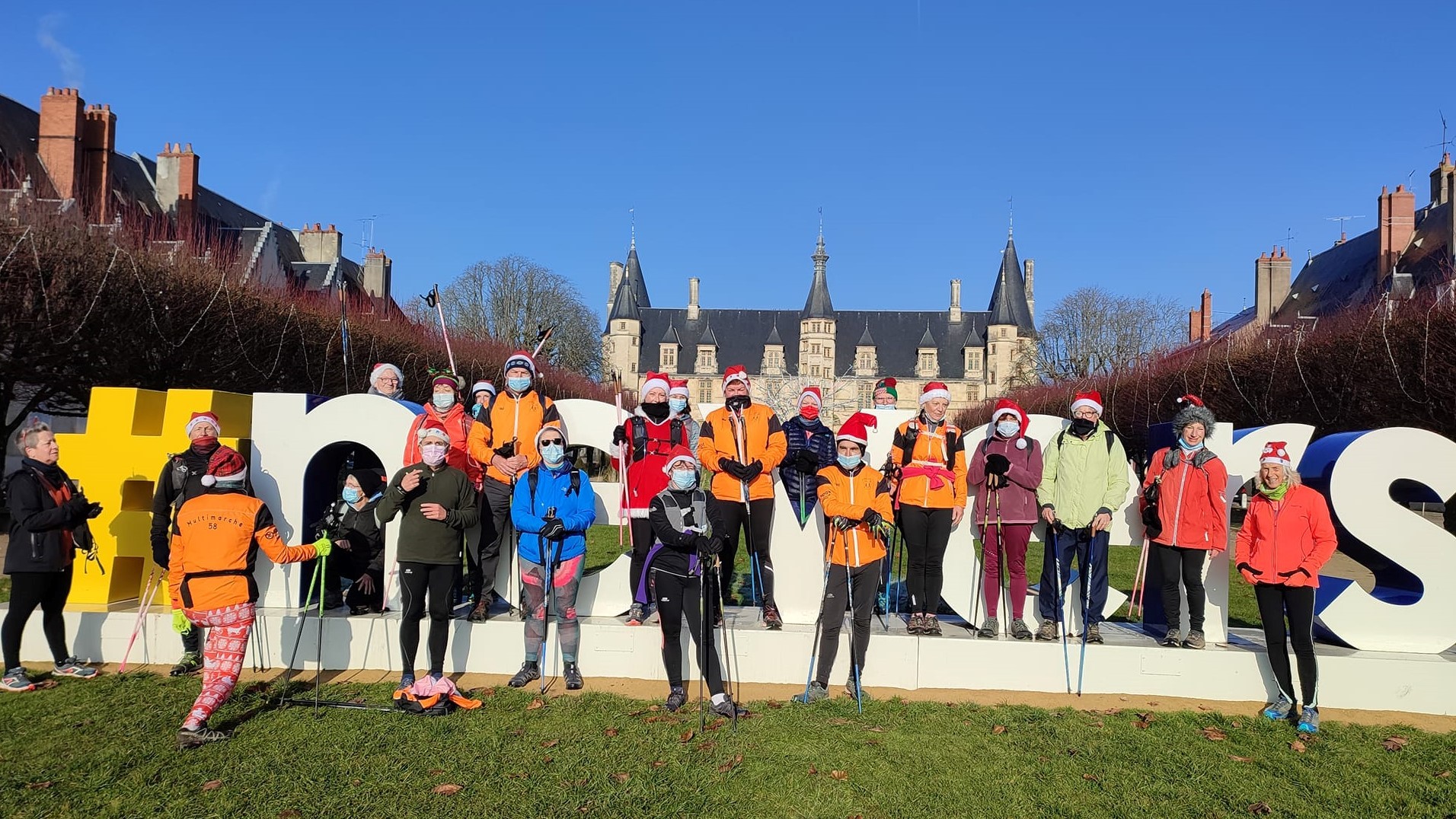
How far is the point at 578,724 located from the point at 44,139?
31.5 meters

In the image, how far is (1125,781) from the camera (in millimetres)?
4914

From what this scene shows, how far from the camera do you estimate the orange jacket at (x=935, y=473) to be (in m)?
6.96

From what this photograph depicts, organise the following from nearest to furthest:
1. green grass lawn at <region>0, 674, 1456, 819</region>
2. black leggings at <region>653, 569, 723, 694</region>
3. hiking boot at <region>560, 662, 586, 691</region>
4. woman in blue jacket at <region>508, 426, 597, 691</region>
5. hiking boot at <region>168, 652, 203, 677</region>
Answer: green grass lawn at <region>0, 674, 1456, 819</region>
black leggings at <region>653, 569, 723, 694</region>
woman in blue jacket at <region>508, 426, 597, 691</region>
hiking boot at <region>560, 662, 586, 691</region>
hiking boot at <region>168, 652, 203, 677</region>

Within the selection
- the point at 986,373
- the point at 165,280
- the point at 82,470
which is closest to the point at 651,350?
the point at 986,373

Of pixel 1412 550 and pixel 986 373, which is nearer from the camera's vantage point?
pixel 1412 550

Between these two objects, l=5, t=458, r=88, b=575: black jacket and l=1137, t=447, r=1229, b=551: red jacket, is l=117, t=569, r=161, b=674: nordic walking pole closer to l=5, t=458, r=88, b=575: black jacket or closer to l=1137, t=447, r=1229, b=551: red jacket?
l=5, t=458, r=88, b=575: black jacket

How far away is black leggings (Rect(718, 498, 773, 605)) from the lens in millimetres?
7152

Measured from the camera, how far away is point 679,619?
19.9 feet

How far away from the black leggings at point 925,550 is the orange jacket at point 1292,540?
2.15 meters

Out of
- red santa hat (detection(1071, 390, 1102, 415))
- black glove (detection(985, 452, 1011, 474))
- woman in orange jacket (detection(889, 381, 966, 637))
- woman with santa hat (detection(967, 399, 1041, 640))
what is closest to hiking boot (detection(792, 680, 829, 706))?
woman in orange jacket (detection(889, 381, 966, 637))

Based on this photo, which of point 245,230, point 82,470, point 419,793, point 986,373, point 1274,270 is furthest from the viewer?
point 986,373

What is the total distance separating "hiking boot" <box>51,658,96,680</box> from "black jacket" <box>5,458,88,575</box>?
3.15 feet

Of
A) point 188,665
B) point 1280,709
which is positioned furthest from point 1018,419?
point 188,665

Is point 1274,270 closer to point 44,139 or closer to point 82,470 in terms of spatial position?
point 82,470
